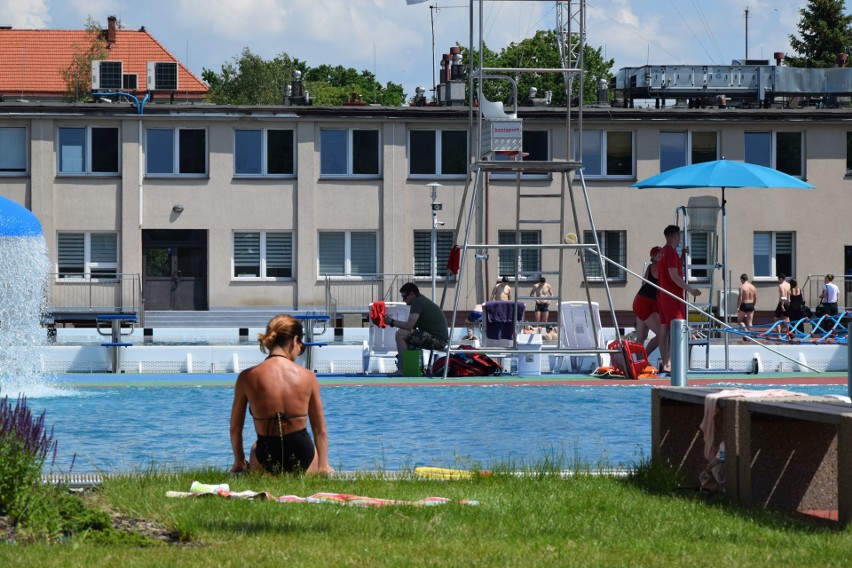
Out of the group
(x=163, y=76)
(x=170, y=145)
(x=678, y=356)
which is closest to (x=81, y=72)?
(x=163, y=76)

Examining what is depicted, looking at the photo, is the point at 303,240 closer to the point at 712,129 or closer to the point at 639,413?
the point at 712,129

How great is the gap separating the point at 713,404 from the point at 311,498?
2594mm

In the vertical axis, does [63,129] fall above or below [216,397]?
above

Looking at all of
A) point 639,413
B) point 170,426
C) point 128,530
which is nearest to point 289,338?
point 128,530

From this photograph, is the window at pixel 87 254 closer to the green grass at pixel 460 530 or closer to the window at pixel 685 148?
the window at pixel 685 148

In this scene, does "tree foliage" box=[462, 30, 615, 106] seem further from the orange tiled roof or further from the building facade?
the building facade

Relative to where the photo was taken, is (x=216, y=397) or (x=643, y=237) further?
(x=643, y=237)

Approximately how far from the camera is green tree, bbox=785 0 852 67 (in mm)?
75375

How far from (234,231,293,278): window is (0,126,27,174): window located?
6.81 m

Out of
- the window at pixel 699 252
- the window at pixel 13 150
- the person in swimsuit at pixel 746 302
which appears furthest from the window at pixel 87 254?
the person in swimsuit at pixel 746 302

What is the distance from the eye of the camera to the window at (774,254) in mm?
42438

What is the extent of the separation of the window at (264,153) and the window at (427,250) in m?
4.47

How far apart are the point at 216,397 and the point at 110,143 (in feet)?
78.4

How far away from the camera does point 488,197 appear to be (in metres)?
40.9
